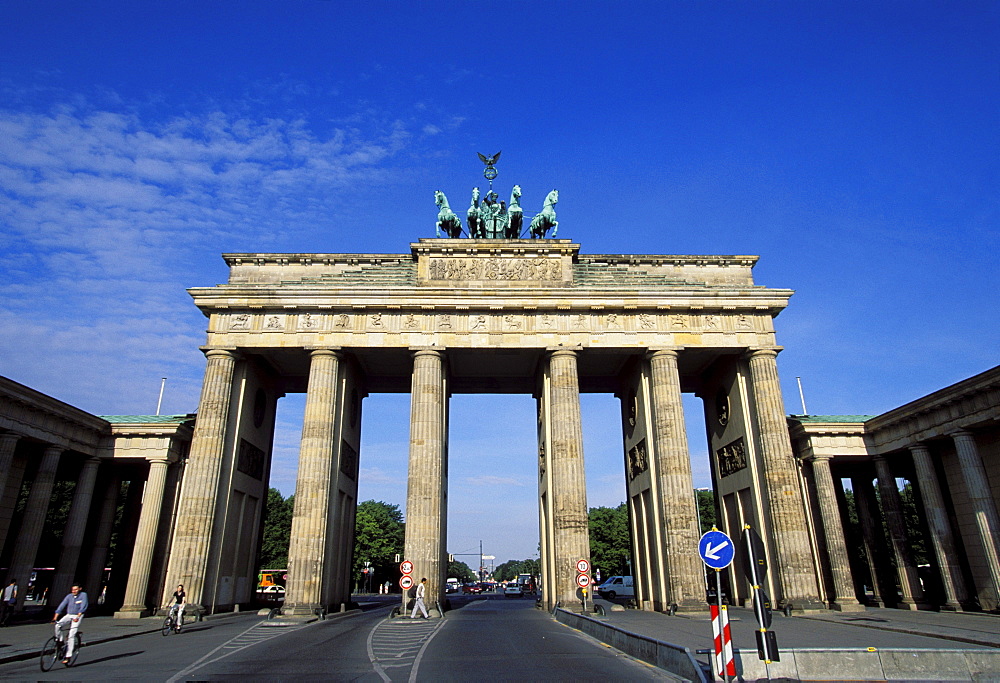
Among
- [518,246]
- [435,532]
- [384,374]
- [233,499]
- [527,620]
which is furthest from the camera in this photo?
[384,374]

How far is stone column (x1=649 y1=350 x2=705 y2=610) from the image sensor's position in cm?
2989

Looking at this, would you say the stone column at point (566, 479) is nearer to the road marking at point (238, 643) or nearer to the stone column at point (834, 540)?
the road marking at point (238, 643)

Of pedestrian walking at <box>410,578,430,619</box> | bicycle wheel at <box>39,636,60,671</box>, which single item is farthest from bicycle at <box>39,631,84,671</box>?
pedestrian walking at <box>410,578,430,619</box>

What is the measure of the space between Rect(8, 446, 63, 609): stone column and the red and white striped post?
3104 cm

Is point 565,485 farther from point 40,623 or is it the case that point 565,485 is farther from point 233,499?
point 40,623

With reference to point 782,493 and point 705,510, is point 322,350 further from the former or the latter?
point 705,510

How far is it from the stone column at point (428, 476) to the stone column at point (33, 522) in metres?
17.1

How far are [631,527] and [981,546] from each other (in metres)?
16.9

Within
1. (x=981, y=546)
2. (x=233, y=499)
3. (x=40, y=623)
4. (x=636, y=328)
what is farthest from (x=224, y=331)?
(x=981, y=546)

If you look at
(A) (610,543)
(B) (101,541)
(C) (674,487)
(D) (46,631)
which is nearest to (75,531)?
(B) (101,541)

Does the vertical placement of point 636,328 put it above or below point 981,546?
above

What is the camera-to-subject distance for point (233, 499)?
33406 mm

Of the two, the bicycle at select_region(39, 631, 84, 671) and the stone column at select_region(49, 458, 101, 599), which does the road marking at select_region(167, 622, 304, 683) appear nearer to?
the bicycle at select_region(39, 631, 84, 671)

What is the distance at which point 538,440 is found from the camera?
39.6 m
